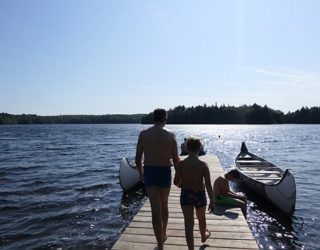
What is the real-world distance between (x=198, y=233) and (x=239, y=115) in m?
144

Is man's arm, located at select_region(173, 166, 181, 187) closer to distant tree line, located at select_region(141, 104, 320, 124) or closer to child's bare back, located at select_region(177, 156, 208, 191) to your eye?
child's bare back, located at select_region(177, 156, 208, 191)

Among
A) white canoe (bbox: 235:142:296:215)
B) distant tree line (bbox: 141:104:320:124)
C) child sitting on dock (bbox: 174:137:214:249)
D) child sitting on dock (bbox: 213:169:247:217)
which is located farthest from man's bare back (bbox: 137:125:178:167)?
distant tree line (bbox: 141:104:320:124)

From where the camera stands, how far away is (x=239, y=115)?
483ft

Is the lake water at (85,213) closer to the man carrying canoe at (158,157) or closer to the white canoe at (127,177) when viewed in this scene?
the white canoe at (127,177)

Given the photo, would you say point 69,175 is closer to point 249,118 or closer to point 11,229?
point 11,229

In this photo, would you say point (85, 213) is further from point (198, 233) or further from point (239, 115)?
point (239, 115)

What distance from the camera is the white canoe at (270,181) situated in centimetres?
1226

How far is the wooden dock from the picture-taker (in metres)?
6.58

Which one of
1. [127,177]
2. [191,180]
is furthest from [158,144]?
[127,177]

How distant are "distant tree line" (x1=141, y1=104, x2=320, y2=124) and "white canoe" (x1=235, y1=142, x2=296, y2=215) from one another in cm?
11778

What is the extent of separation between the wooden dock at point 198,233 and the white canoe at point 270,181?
13.2ft

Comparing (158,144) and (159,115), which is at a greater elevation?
(159,115)

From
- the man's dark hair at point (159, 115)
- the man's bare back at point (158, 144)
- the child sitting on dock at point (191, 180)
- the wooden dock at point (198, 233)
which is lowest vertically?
the wooden dock at point (198, 233)

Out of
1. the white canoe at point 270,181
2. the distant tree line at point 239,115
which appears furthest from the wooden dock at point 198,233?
the distant tree line at point 239,115
